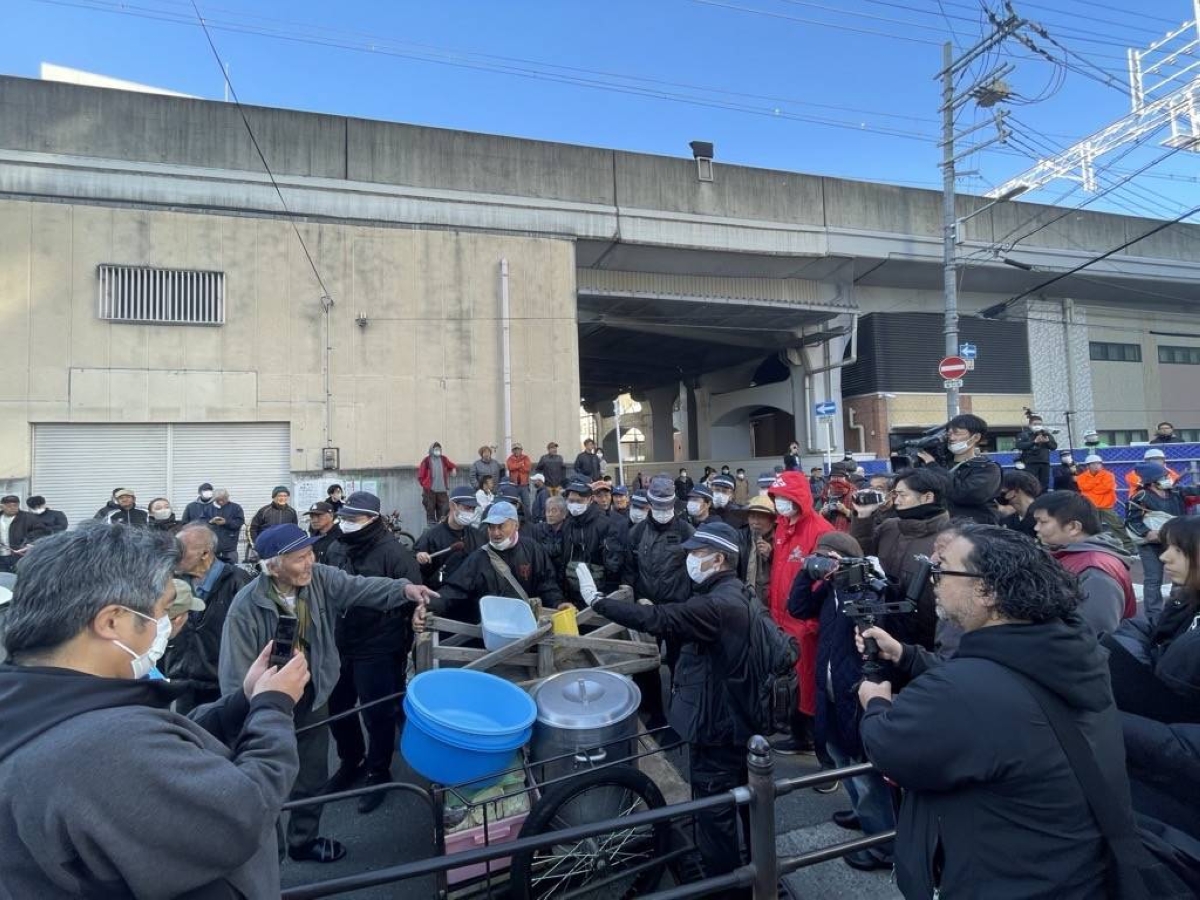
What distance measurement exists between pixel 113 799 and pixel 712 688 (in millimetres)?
2397

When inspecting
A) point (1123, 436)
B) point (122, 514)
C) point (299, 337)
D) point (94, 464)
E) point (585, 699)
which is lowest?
point (585, 699)

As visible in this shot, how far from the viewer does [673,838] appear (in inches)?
119

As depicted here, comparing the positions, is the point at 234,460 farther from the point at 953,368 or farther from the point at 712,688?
the point at 953,368

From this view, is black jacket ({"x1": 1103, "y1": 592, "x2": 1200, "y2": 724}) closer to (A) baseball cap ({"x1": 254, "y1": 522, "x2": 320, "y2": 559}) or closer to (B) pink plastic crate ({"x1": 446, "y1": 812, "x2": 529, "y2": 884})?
(B) pink plastic crate ({"x1": 446, "y1": 812, "x2": 529, "y2": 884})

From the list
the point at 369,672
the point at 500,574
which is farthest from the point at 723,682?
the point at 369,672

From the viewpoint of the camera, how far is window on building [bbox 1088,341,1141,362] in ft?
78.5

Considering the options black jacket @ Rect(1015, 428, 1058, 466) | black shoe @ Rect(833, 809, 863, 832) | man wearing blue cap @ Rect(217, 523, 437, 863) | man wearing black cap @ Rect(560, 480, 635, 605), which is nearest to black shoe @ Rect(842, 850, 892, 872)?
black shoe @ Rect(833, 809, 863, 832)

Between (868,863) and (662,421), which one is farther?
(662,421)

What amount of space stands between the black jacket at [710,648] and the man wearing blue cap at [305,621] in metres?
1.42

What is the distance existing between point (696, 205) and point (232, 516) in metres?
13.6

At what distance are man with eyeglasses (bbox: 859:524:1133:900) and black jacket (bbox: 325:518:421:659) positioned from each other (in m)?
3.15

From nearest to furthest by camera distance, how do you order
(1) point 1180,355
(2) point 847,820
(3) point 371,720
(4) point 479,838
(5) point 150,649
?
(5) point 150,649 < (4) point 479,838 < (2) point 847,820 < (3) point 371,720 < (1) point 1180,355

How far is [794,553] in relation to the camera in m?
4.34

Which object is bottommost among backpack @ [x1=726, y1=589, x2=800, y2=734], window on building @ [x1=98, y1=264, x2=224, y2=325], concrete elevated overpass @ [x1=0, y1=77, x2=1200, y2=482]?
backpack @ [x1=726, y1=589, x2=800, y2=734]
